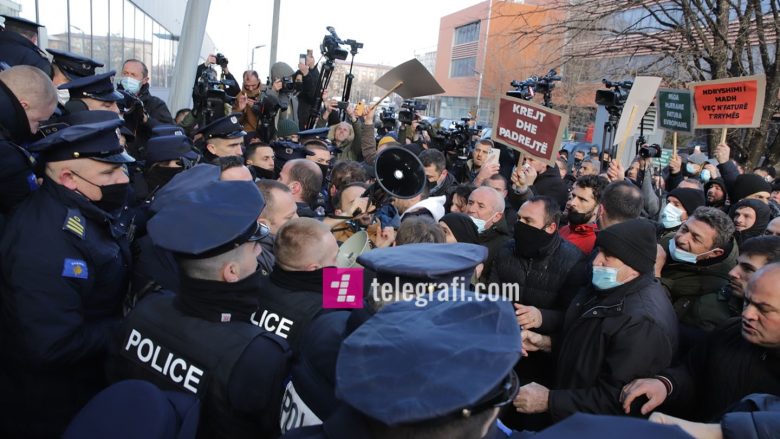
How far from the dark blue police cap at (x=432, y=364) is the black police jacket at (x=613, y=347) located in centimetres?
156

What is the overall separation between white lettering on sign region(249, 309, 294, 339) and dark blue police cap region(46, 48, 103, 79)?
13.6 ft

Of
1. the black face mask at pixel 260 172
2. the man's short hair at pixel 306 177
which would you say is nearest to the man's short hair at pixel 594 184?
Result: the man's short hair at pixel 306 177

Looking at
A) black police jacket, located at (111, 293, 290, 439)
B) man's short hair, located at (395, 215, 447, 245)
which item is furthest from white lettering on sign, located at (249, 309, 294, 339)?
man's short hair, located at (395, 215, 447, 245)

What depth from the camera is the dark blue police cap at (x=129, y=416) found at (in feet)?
4.64

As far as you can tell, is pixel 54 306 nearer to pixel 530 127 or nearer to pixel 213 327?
pixel 213 327

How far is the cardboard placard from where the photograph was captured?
677 centimetres

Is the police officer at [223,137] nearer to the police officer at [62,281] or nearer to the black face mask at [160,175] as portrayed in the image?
the black face mask at [160,175]

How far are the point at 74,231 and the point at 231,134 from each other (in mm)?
2725

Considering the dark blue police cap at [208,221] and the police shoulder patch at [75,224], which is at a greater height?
the dark blue police cap at [208,221]

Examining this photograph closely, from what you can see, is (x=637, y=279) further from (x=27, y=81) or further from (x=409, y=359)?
(x=27, y=81)

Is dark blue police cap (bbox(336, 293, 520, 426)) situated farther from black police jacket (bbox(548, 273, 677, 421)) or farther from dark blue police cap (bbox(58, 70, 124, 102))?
dark blue police cap (bbox(58, 70, 124, 102))

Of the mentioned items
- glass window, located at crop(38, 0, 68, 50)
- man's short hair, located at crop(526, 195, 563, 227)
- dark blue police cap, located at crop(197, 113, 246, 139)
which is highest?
glass window, located at crop(38, 0, 68, 50)

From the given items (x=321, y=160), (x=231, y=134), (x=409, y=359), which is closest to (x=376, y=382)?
(x=409, y=359)

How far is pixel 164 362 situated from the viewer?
74.8 inches
